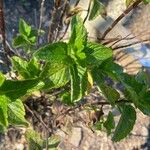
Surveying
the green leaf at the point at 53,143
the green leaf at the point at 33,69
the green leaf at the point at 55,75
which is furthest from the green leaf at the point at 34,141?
the green leaf at the point at 55,75

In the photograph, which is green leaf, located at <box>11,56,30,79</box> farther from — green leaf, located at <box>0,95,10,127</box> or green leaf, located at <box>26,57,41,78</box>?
green leaf, located at <box>0,95,10,127</box>

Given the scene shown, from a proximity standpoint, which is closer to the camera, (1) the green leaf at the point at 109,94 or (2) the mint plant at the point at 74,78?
(2) the mint plant at the point at 74,78

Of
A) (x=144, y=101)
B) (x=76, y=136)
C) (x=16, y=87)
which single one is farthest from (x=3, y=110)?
(x=76, y=136)

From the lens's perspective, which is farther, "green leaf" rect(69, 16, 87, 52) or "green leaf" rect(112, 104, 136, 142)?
"green leaf" rect(112, 104, 136, 142)

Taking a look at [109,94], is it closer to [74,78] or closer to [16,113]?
[74,78]

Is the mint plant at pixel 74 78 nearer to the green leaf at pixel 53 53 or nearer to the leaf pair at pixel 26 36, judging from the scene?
the green leaf at pixel 53 53

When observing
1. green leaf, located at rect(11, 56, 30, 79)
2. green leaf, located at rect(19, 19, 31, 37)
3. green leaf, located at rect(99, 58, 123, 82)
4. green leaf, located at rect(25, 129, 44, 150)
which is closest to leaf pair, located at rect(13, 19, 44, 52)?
green leaf, located at rect(19, 19, 31, 37)

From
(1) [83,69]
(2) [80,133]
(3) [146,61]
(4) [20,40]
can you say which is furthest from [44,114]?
(1) [83,69]
